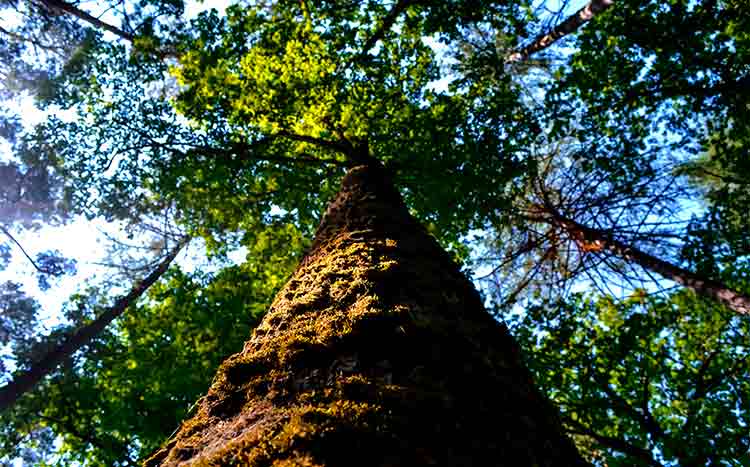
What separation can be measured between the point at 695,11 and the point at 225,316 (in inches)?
421

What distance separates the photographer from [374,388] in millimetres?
1580

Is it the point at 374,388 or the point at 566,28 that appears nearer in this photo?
the point at 374,388

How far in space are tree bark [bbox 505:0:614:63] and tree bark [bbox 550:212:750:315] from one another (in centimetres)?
389

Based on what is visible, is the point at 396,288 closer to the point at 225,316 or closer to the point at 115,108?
the point at 225,316

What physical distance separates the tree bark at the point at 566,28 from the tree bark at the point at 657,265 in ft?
12.8

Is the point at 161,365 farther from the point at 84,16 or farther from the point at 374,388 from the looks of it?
the point at 84,16

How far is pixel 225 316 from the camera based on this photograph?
896 centimetres

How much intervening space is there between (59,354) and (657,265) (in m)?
14.9

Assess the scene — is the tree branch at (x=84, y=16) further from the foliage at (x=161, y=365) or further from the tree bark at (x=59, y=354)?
the foliage at (x=161, y=365)

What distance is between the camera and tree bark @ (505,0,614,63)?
7.89m

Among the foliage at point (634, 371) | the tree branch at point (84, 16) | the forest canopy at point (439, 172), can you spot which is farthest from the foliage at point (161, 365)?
the tree branch at point (84, 16)

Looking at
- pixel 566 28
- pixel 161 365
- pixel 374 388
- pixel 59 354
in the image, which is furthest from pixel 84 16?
pixel 374 388

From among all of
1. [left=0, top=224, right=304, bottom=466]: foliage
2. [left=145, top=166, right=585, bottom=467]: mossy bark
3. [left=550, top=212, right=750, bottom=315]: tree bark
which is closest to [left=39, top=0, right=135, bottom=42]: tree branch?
[left=0, top=224, right=304, bottom=466]: foliage

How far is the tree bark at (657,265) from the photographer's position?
715cm
